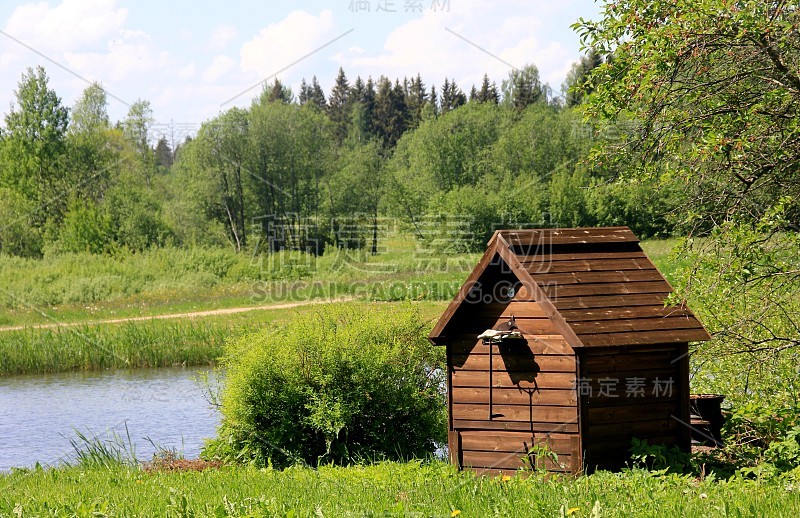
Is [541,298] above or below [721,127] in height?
below

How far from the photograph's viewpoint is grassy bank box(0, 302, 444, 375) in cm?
2555

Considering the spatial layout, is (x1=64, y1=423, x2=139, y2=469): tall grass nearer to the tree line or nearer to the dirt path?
the dirt path

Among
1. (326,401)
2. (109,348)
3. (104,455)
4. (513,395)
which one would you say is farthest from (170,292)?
(513,395)

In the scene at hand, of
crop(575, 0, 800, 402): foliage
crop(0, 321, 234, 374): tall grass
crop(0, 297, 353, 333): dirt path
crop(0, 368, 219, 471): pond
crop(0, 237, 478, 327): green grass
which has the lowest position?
crop(0, 368, 219, 471): pond

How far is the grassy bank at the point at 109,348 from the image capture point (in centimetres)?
2555

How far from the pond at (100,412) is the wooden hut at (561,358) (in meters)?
6.58

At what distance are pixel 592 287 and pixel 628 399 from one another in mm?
1555

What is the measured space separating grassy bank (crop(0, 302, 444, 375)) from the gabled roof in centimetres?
1401

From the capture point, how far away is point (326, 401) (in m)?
13.5

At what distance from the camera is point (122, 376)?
24500 mm

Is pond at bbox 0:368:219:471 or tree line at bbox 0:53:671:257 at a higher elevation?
tree line at bbox 0:53:671:257

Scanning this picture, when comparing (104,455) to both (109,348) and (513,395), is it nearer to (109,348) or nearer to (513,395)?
(513,395)

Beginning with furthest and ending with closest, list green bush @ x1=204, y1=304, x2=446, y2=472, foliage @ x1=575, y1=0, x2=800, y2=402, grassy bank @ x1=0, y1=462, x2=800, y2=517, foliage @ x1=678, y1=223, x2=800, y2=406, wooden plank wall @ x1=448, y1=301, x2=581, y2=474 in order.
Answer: green bush @ x1=204, y1=304, x2=446, y2=472 < wooden plank wall @ x1=448, y1=301, x2=581, y2=474 < foliage @ x1=678, y1=223, x2=800, y2=406 < foliage @ x1=575, y1=0, x2=800, y2=402 < grassy bank @ x1=0, y1=462, x2=800, y2=517

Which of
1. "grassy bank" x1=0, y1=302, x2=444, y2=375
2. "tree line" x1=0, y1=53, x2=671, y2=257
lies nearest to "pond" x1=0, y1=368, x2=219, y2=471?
"grassy bank" x1=0, y1=302, x2=444, y2=375
